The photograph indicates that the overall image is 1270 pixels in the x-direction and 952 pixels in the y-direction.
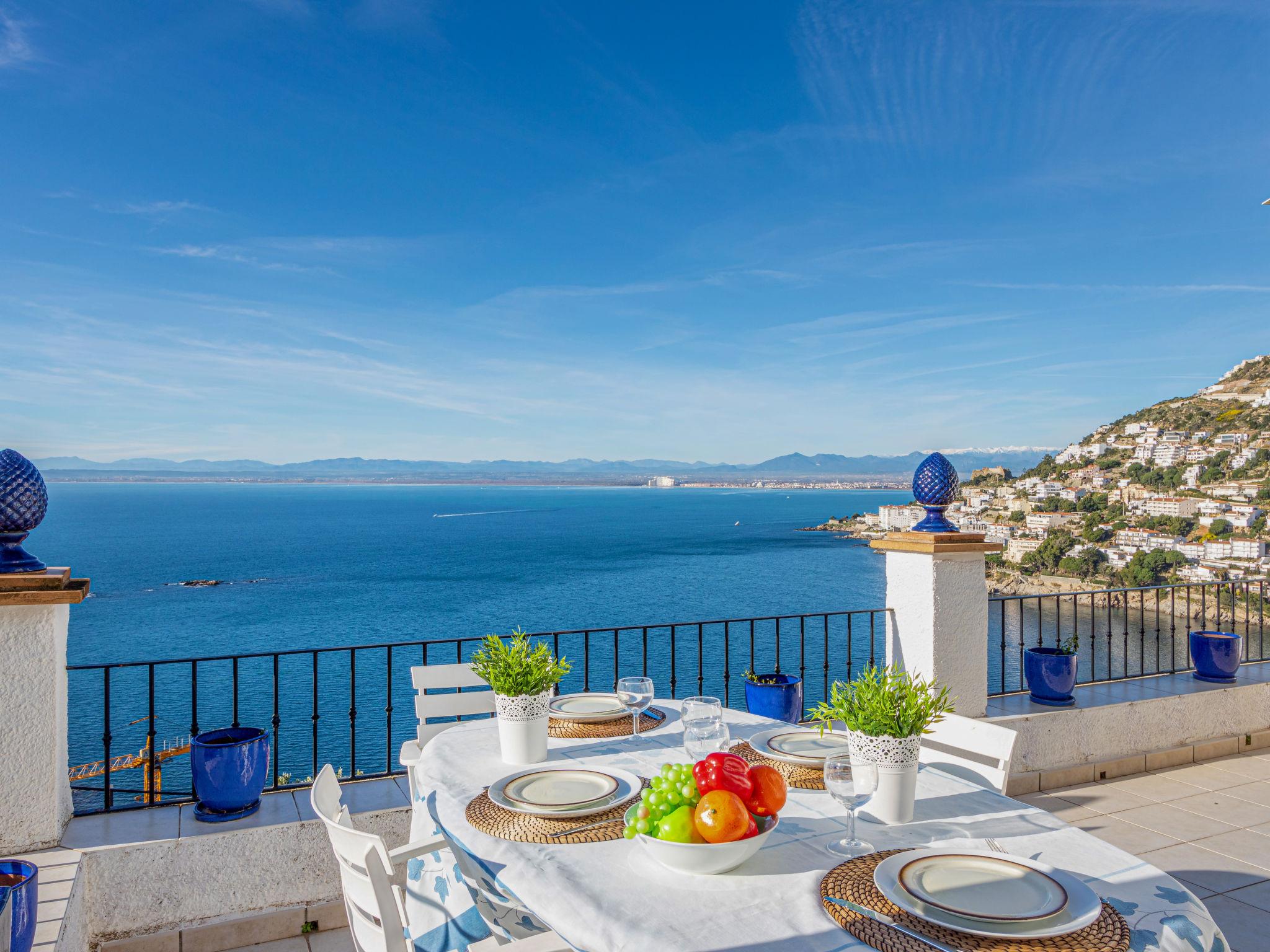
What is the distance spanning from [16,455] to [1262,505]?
16100mm

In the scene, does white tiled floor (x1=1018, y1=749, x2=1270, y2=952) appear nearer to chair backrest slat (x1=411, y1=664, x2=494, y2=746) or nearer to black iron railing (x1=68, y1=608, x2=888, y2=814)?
chair backrest slat (x1=411, y1=664, x2=494, y2=746)

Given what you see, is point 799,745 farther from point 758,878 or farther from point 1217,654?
point 1217,654

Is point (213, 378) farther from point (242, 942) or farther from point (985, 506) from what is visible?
point (242, 942)

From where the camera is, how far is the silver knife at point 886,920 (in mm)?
1068

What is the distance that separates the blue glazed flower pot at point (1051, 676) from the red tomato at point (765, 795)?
335cm

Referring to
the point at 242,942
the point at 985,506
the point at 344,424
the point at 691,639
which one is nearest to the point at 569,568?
the point at 691,639

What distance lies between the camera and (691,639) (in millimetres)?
28594

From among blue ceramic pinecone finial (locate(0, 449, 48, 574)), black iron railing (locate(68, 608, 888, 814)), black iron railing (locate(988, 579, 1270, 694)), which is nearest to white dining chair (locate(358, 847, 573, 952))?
blue ceramic pinecone finial (locate(0, 449, 48, 574))

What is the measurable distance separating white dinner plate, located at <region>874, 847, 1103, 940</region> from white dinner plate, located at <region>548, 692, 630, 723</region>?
3.95ft

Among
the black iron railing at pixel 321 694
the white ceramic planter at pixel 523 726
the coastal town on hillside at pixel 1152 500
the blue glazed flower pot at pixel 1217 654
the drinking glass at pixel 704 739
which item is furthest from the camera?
the black iron railing at pixel 321 694

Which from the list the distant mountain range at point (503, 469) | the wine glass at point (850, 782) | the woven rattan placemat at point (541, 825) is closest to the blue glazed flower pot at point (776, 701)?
the woven rattan placemat at point (541, 825)

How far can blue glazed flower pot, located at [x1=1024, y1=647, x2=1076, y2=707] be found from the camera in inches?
161

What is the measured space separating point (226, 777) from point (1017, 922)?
2608 mm

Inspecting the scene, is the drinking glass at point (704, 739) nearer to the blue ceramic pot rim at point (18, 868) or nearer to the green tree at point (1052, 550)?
the blue ceramic pot rim at point (18, 868)
